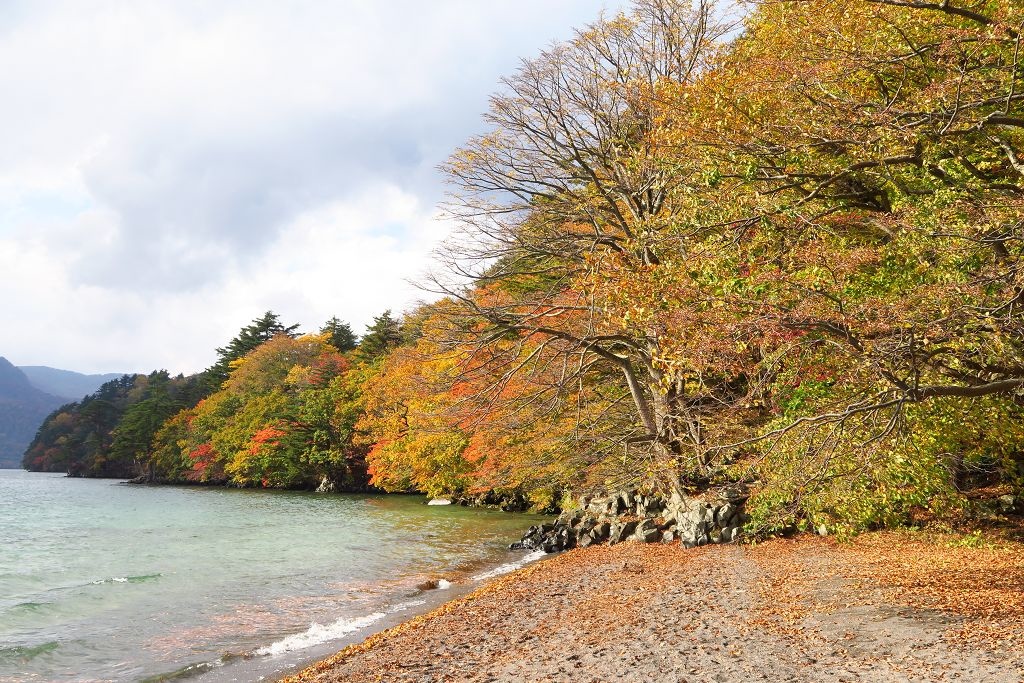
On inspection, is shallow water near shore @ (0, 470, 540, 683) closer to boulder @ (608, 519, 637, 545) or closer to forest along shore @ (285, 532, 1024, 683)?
forest along shore @ (285, 532, 1024, 683)

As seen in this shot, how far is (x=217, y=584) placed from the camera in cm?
1546

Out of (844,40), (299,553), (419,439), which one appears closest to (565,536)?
(299,553)

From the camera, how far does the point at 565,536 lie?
19.1m

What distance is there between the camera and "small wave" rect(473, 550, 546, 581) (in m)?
15.3

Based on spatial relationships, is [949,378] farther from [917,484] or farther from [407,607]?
[407,607]

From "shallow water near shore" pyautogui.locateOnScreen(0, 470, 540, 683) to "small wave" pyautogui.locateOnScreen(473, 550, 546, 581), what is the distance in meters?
0.28

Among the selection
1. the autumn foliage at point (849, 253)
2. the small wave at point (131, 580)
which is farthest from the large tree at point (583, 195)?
the small wave at point (131, 580)

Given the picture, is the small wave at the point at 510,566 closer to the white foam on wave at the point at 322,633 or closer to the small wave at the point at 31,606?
the white foam on wave at the point at 322,633

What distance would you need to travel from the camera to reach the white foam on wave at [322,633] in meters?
10.1

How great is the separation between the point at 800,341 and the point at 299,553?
54.4 ft

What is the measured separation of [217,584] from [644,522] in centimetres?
1084

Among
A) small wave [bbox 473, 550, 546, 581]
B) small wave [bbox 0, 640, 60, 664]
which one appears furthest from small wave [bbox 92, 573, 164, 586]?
small wave [bbox 473, 550, 546, 581]

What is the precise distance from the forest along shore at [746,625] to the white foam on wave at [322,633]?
1.16 metres

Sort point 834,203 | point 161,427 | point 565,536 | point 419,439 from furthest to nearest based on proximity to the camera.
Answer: point 161,427
point 419,439
point 565,536
point 834,203
